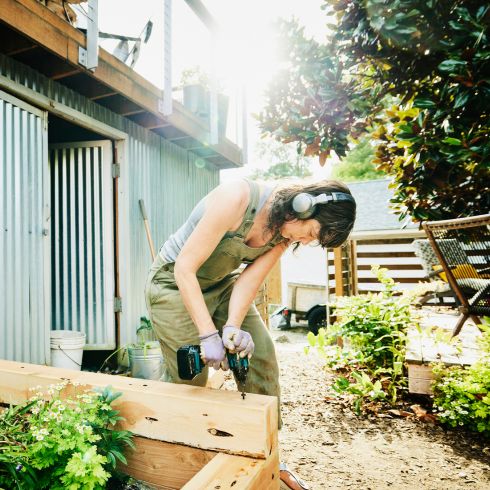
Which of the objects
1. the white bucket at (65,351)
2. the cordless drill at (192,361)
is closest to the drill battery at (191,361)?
the cordless drill at (192,361)

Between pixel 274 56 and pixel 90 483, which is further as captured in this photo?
pixel 274 56

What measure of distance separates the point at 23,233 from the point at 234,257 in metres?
2.52

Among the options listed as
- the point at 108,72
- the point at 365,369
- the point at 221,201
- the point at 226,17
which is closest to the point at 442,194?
the point at 365,369

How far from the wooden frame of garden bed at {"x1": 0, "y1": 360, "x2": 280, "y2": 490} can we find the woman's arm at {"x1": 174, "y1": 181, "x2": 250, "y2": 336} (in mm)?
298

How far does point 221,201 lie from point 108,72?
114 inches

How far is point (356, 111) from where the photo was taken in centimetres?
314

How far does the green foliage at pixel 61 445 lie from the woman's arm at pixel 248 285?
69 centimetres

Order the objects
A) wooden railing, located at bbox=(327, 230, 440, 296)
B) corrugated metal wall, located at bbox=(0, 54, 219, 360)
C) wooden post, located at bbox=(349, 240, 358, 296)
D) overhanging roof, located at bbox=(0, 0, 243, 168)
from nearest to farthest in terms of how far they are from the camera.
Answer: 1. overhanging roof, located at bbox=(0, 0, 243, 168)
2. corrugated metal wall, located at bbox=(0, 54, 219, 360)
3. wooden railing, located at bbox=(327, 230, 440, 296)
4. wooden post, located at bbox=(349, 240, 358, 296)

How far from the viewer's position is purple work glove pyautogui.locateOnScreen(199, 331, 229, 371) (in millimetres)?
1627

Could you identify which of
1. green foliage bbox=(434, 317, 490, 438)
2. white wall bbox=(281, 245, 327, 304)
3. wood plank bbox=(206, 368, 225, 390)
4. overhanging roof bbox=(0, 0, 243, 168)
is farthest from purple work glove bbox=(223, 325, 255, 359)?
white wall bbox=(281, 245, 327, 304)

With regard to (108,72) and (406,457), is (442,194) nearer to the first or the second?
(406,457)

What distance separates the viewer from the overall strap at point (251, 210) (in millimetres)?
1812

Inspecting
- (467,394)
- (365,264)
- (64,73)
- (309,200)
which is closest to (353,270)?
(365,264)

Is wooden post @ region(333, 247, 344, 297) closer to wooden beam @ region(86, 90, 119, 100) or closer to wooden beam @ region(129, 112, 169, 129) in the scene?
wooden beam @ region(129, 112, 169, 129)
